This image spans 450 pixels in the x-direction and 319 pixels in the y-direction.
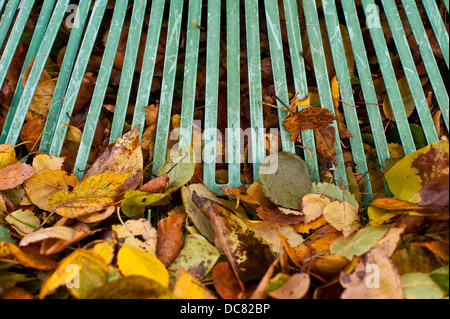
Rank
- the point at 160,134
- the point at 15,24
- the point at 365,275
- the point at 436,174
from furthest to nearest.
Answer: the point at 15,24 → the point at 160,134 → the point at 436,174 → the point at 365,275

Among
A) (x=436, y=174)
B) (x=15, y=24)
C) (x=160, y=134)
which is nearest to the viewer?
(x=436, y=174)

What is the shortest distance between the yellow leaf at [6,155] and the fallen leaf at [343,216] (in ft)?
3.18

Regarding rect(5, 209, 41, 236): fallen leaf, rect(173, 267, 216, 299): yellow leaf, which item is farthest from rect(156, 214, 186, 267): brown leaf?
rect(5, 209, 41, 236): fallen leaf

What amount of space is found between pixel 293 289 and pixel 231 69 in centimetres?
73

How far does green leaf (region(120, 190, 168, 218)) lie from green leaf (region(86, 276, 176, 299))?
11.9 inches

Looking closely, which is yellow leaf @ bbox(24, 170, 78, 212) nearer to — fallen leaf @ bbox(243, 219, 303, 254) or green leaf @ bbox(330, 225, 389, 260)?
fallen leaf @ bbox(243, 219, 303, 254)

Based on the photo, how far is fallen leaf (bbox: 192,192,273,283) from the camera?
32.4 inches

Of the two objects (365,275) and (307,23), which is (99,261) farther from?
(307,23)

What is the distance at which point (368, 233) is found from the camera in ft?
2.88

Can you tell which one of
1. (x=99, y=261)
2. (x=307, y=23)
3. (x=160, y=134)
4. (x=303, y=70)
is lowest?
(x=99, y=261)

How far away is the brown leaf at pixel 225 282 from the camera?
790mm

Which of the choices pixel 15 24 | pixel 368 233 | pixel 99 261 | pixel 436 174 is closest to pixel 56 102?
pixel 15 24

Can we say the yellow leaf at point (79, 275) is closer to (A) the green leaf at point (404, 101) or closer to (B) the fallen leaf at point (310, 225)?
(B) the fallen leaf at point (310, 225)

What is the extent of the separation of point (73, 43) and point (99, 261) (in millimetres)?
804
